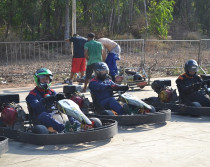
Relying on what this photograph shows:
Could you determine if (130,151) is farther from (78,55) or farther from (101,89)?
(78,55)

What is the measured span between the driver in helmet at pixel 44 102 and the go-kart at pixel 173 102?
2680mm

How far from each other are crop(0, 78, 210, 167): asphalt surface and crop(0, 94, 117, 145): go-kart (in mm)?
127

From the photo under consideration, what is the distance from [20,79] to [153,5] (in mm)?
12952

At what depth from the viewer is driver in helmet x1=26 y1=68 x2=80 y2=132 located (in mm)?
6934

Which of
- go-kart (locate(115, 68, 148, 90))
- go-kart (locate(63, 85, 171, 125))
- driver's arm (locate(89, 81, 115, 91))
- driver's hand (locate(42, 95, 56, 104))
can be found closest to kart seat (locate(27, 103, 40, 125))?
driver's hand (locate(42, 95, 56, 104))

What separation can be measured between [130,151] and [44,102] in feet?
5.29

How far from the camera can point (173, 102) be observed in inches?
382

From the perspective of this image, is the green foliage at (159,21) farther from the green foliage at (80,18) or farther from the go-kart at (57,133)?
the go-kart at (57,133)

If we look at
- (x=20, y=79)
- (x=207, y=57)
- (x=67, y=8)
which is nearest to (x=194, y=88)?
(x=20, y=79)

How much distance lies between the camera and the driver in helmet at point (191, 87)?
9.27m

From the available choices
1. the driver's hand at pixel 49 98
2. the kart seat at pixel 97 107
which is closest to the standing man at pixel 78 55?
the kart seat at pixel 97 107

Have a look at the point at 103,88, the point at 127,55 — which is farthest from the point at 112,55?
the point at 103,88

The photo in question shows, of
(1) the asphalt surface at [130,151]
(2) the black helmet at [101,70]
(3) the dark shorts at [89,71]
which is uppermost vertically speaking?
(2) the black helmet at [101,70]

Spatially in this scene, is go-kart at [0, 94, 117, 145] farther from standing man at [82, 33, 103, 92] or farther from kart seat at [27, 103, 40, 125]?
standing man at [82, 33, 103, 92]
